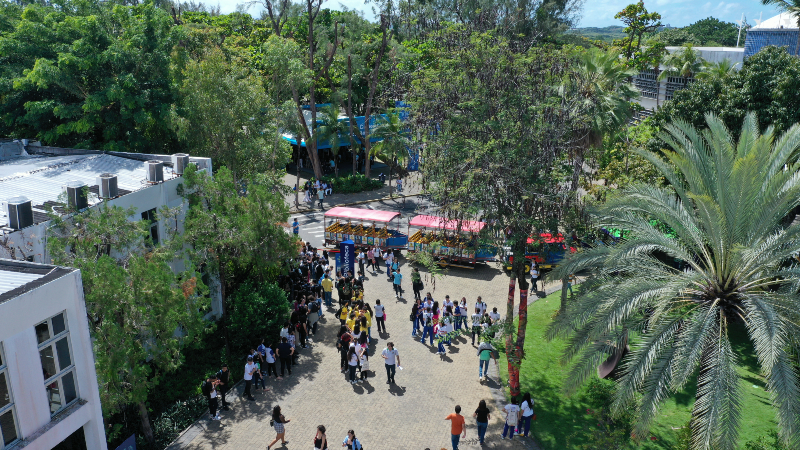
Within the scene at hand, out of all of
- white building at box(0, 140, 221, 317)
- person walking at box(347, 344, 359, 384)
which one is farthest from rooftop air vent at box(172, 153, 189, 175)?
person walking at box(347, 344, 359, 384)

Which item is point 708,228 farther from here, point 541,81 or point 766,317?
point 541,81

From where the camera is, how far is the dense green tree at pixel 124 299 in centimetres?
1241

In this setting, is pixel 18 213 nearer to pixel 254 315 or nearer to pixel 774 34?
pixel 254 315

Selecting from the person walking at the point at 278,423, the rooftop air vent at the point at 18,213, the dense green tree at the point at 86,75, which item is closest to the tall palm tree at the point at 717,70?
the person walking at the point at 278,423

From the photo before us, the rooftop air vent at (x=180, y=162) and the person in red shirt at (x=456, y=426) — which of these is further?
the rooftop air vent at (x=180, y=162)

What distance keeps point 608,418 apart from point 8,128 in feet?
83.2

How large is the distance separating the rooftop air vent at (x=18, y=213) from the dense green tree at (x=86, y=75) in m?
8.91

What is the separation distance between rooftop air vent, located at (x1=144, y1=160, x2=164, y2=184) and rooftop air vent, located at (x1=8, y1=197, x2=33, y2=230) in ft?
15.6

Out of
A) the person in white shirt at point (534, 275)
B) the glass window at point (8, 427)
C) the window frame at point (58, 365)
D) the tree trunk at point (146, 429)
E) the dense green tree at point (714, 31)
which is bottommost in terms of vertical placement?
the tree trunk at point (146, 429)

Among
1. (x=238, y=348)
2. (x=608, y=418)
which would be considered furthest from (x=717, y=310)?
(x=238, y=348)

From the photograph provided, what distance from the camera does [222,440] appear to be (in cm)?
1495

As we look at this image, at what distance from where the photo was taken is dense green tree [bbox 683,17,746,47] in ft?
325

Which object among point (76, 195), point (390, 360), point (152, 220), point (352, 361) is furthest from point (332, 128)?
point (76, 195)

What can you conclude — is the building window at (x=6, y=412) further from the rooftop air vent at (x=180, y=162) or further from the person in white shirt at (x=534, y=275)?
the person in white shirt at (x=534, y=275)
